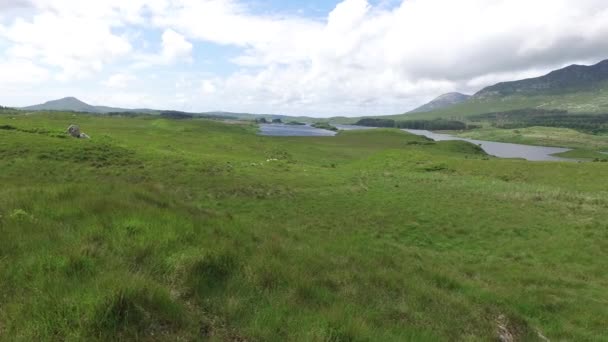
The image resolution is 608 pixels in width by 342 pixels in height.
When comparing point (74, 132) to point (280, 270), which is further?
point (74, 132)

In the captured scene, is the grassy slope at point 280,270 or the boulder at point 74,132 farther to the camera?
the boulder at point 74,132

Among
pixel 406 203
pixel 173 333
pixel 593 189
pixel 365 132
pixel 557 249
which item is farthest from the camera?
pixel 365 132

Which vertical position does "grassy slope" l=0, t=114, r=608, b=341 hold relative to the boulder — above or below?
below

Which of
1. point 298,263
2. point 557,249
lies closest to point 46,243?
point 298,263

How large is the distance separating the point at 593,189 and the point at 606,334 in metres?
38.6

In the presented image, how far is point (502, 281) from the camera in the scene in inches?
560

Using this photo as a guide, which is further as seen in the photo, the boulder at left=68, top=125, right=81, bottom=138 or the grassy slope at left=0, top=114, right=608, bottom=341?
the boulder at left=68, top=125, right=81, bottom=138

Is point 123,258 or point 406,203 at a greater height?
point 123,258

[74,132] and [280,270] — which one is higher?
[74,132]

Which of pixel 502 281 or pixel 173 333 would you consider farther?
pixel 502 281

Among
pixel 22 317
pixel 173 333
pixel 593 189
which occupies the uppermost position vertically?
pixel 22 317

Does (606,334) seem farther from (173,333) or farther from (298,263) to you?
(173,333)

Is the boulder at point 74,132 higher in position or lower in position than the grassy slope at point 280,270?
higher

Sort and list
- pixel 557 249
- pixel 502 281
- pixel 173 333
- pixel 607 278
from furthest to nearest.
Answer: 1. pixel 557 249
2. pixel 607 278
3. pixel 502 281
4. pixel 173 333
